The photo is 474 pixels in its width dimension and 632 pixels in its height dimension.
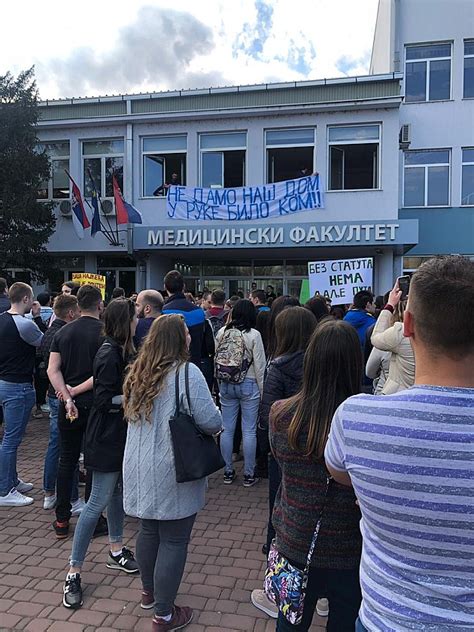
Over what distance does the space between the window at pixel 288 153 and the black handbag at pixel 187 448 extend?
Answer: 13.2 metres

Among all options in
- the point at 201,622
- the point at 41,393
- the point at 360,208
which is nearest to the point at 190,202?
Answer: the point at 360,208

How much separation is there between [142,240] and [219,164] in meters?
3.37

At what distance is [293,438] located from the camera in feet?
6.93

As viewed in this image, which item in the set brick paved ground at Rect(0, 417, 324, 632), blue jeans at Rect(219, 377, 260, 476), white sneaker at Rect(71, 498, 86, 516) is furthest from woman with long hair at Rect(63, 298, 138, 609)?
blue jeans at Rect(219, 377, 260, 476)

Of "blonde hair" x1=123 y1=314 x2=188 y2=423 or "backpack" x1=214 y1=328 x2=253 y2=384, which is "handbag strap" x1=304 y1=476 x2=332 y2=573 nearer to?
"blonde hair" x1=123 y1=314 x2=188 y2=423

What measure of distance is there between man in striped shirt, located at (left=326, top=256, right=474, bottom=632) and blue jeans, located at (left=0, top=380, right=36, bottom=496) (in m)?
4.23

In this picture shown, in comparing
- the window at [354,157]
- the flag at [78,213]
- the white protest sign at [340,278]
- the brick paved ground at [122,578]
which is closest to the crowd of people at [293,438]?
the brick paved ground at [122,578]

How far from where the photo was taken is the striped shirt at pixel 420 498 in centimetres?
121

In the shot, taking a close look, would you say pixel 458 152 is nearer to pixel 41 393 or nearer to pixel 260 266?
pixel 260 266

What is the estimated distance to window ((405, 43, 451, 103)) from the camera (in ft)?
56.8

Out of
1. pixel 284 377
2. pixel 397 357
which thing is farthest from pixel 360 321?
pixel 284 377

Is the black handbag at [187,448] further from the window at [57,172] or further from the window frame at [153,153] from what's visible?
the window at [57,172]

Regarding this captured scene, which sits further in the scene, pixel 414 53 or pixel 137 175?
pixel 414 53

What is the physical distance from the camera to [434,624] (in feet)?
4.12
